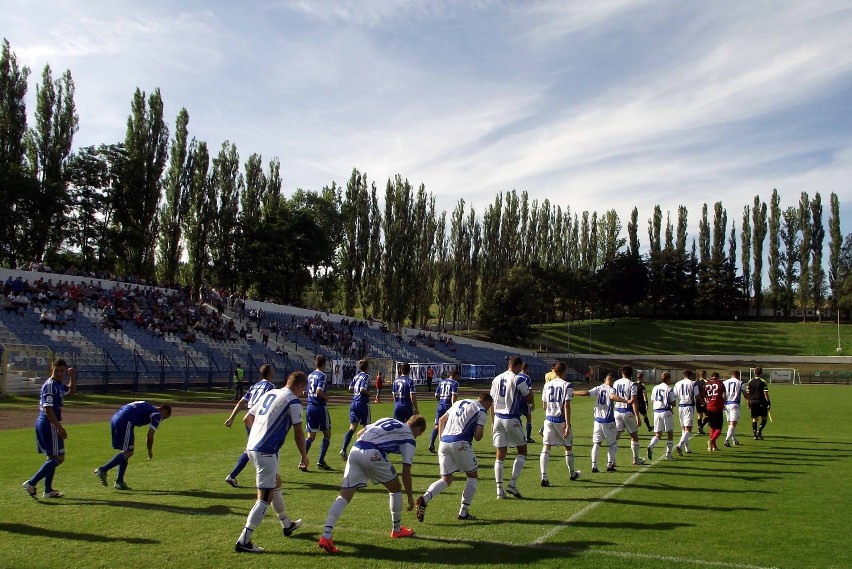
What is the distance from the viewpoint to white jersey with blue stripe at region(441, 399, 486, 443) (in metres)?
9.51

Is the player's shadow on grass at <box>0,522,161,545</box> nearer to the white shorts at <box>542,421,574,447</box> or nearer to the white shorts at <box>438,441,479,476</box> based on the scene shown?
the white shorts at <box>438,441,479,476</box>

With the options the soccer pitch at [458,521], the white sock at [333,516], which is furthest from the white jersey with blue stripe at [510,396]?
the white sock at [333,516]

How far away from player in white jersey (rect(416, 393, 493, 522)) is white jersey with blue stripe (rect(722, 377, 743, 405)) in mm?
12198

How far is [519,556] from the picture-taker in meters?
7.47

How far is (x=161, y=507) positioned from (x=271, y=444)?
120 inches

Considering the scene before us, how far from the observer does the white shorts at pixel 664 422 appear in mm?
15922

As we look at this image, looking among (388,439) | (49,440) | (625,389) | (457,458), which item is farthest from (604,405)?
(49,440)

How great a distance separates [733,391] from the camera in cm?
1939

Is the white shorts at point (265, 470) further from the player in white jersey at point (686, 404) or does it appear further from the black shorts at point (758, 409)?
the black shorts at point (758, 409)

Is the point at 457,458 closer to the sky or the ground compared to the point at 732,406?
closer to the ground

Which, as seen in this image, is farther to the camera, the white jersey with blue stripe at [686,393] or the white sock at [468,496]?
the white jersey with blue stripe at [686,393]

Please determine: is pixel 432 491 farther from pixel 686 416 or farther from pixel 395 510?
pixel 686 416

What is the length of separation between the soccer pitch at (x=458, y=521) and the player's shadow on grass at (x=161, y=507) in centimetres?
3

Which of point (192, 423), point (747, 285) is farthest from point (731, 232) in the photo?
point (192, 423)
